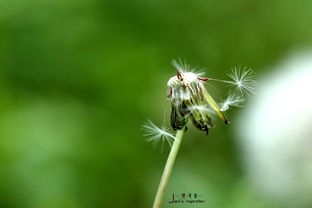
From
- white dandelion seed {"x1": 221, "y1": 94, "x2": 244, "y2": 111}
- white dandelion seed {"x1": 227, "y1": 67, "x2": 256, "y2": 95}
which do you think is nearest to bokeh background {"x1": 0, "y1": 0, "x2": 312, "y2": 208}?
white dandelion seed {"x1": 227, "y1": 67, "x2": 256, "y2": 95}

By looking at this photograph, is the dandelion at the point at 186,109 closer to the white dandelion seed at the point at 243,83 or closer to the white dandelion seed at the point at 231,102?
the white dandelion seed at the point at 231,102

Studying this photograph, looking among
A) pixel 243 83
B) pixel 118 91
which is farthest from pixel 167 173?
pixel 118 91

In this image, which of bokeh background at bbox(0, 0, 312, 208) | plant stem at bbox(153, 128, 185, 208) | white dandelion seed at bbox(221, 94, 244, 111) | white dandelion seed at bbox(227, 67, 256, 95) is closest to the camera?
plant stem at bbox(153, 128, 185, 208)

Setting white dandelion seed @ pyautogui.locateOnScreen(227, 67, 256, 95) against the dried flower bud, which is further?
white dandelion seed @ pyautogui.locateOnScreen(227, 67, 256, 95)

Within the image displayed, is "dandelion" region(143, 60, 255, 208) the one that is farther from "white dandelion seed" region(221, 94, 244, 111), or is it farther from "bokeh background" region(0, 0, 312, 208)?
"bokeh background" region(0, 0, 312, 208)

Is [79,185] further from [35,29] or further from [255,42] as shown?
[255,42]

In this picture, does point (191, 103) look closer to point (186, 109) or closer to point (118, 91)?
point (186, 109)

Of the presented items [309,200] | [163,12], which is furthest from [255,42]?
[309,200]

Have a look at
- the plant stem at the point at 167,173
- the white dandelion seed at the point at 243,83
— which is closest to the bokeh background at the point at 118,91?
the white dandelion seed at the point at 243,83
